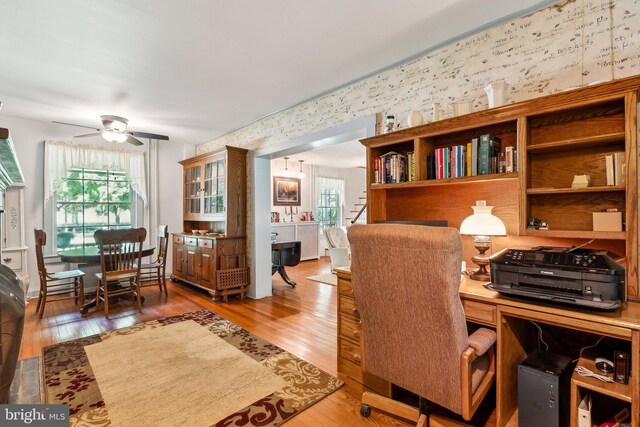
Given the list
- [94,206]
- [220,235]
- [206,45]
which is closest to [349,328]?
[206,45]

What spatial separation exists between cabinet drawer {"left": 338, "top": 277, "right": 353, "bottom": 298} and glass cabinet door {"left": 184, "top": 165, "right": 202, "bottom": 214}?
11.9 ft

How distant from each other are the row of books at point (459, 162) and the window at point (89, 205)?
4.82m

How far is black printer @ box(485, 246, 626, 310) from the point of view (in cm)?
134

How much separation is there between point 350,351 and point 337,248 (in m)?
3.49

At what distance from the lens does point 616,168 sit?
1630 mm

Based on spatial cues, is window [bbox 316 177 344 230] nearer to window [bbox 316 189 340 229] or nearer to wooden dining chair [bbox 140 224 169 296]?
window [bbox 316 189 340 229]

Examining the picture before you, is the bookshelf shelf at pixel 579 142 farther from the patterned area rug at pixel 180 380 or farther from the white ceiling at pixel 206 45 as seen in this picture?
the patterned area rug at pixel 180 380

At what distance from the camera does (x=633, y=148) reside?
1.51 m

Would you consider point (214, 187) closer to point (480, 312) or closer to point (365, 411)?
point (365, 411)

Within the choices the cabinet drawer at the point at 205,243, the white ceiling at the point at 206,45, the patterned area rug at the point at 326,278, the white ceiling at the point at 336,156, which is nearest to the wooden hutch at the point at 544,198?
the white ceiling at the point at 206,45

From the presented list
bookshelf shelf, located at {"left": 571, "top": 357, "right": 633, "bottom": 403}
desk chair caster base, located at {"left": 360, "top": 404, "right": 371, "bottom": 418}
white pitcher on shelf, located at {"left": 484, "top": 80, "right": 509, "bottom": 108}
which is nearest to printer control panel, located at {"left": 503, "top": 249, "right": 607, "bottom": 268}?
bookshelf shelf, located at {"left": 571, "top": 357, "right": 633, "bottom": 403}

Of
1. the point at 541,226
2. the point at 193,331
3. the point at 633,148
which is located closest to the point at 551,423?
the point at 541,226

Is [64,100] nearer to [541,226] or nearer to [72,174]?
[72,174]

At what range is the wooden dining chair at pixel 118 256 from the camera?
3609 millimetres
